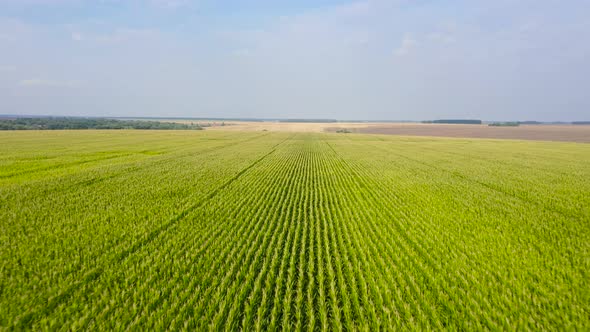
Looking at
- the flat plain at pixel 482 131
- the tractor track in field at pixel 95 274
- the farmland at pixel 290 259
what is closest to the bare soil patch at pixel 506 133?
the flat plain at pixel 482 131

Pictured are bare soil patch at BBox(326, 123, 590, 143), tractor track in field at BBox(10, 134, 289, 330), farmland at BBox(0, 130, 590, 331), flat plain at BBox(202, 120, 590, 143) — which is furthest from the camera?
flat plain at BBox(202, 120, 590, 143)

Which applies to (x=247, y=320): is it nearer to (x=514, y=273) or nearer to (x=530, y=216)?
(x=514, y=273)

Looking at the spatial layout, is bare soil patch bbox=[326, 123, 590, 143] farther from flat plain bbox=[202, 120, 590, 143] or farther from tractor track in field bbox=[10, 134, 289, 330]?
tractor track in field bbox=[10, 134, 289, 330]

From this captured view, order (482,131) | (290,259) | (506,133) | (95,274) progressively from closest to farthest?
(95,274), (290,259), (506,133), (482,131)

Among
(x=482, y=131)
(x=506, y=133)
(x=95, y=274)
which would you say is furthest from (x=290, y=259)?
(x=482, y=131)

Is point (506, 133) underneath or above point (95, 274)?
above

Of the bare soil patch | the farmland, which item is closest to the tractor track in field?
the farmland

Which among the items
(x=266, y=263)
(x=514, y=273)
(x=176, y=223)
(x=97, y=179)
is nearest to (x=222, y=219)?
(x=176, y=223)

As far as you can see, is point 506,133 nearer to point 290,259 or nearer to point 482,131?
point 482,131

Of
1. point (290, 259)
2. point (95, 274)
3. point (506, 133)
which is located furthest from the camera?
point (506, 133)
